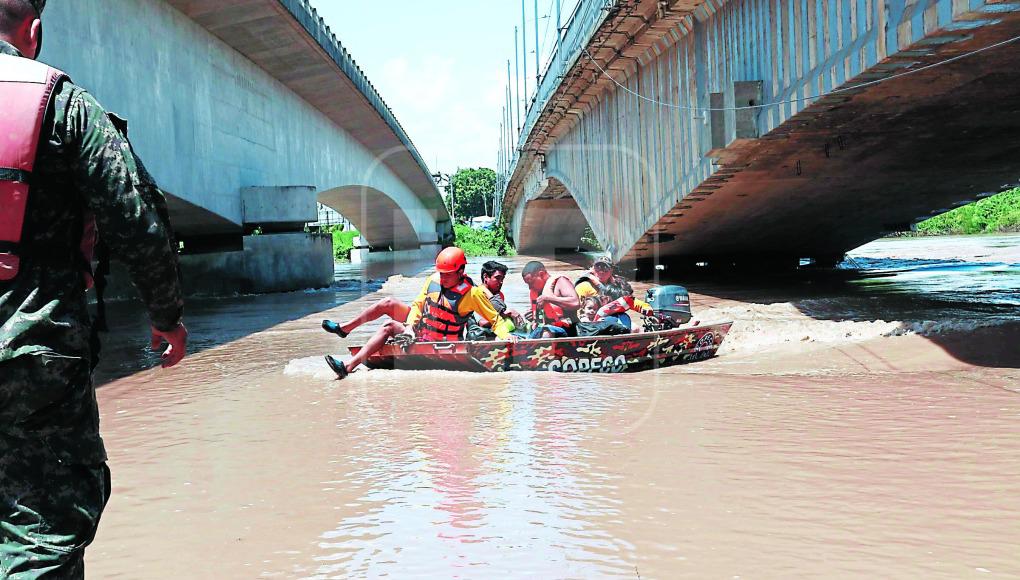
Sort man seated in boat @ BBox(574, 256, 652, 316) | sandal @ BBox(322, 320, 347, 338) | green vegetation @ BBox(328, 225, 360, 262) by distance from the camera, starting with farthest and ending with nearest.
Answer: green vegetation @ BBox(328, 225, 360, 262) < man seated in boat @ BBox(574, 256, 652, 316) < sandal @ BBox(322, 320, 347, 338)

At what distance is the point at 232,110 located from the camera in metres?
20.6

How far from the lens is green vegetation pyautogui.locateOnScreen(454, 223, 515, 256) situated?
6650 cm

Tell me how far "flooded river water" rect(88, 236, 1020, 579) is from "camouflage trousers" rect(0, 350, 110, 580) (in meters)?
1.35

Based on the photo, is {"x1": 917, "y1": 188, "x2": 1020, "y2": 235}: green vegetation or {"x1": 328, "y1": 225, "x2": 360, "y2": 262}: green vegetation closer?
{"x1": 917, "y1": 188, "x2": 1020, "y2": 235}: green vegetation

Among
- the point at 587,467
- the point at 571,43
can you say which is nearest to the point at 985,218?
the point at 571,43

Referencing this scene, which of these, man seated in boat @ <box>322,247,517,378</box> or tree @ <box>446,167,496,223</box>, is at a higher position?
tree @ <box>446,167,496,223</box>

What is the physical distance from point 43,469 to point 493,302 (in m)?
8.13

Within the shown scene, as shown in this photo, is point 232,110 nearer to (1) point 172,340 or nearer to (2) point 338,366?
(2) point 338,366

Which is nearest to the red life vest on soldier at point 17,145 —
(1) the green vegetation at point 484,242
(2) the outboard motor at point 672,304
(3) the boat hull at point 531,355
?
(3) the boat hull at point 531,355

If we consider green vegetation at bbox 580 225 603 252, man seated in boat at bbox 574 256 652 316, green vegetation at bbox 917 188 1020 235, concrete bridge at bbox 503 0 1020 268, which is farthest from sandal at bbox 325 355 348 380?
green vegetation at bbox 580 225 603 252

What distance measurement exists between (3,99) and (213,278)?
20498mm

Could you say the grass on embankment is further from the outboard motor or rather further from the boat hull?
the boat hull

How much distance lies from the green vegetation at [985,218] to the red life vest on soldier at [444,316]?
40.7 metres

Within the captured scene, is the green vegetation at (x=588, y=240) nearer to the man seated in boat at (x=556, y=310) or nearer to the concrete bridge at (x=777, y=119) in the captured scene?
the concrete bridge at (x=777, y=119)
